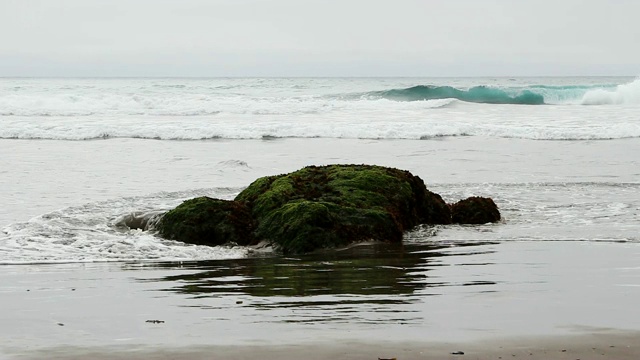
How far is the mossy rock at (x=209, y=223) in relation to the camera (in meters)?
8.35

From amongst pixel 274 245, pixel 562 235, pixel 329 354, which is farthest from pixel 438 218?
pixel 329 354

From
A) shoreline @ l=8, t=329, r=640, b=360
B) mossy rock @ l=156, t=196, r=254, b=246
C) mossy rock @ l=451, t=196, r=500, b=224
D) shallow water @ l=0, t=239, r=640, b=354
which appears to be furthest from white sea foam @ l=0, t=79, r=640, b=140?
shoreline @ l=8, t=329, r=640, b=360

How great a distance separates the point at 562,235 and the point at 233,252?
3.61 m

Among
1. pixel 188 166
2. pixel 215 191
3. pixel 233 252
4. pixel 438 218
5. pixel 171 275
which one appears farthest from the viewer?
pixel 188 166

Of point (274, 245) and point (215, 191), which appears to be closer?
point (274, 245)

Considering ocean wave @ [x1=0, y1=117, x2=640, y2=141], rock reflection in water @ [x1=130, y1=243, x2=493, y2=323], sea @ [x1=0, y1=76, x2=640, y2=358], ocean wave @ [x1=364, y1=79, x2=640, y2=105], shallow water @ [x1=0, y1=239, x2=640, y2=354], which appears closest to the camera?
shallow water @ [x1=0, y1=239, x2=640, y2=354]

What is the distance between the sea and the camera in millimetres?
4621

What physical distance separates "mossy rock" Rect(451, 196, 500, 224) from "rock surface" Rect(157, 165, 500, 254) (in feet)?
→ 0.04

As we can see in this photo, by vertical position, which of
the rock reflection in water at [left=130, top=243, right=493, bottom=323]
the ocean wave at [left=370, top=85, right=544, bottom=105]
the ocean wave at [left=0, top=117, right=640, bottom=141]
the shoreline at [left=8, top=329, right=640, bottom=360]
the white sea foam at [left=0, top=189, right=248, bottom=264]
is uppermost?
the ocean wave at [left=370, top=85, right=544, bottom=105]

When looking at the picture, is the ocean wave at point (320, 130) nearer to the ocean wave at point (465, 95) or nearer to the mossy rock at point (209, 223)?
the mossy rock at point (209, 223)

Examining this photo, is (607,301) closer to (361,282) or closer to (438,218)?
(361,282)

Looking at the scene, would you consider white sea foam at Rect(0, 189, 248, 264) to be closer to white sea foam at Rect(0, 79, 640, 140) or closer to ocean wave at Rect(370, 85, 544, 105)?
white sea foam at Rect(0, 79, 640, 140)

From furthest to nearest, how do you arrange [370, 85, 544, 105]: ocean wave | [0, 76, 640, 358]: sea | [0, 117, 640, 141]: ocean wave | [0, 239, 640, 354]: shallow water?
[370, 85, 544, 105]: ocean wave → [0, 117, 640, 141]: ocean wave → [0, 76, 640, 358]: sea → [0, 239, 640, 354]: shallow water

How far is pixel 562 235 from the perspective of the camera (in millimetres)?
8688
